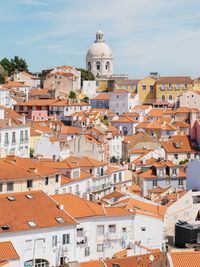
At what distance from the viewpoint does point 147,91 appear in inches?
4665

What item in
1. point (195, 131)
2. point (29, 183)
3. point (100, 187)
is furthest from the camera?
point (195, 131)

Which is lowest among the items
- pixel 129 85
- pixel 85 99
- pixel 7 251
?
pixel 7 251

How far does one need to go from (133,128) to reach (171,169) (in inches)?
1215

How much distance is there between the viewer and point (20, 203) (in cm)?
3212

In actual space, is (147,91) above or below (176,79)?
below

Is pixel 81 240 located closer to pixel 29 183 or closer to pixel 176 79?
pixel 29 183

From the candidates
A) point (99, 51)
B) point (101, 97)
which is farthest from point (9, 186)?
point (99, 51)

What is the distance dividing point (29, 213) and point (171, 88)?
87.7 m

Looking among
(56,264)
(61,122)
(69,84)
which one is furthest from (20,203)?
(69,84)

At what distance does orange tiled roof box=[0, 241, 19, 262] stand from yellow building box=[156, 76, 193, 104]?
89250 mm

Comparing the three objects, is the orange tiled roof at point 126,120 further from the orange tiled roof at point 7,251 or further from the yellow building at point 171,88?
the orange tiled roof at point 7,251

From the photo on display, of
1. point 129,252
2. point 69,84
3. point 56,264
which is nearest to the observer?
point 56,264

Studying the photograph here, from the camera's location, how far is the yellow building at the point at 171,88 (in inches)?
4547

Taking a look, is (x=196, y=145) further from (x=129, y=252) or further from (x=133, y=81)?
(x=133, y=81)
